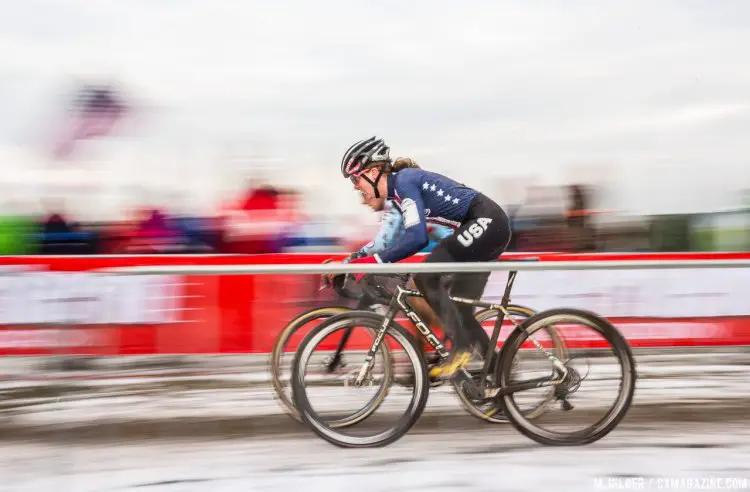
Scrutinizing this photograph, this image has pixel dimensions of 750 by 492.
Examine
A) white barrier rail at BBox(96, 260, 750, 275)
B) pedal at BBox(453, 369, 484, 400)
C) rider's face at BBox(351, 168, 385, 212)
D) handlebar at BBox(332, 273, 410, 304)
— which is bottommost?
pedal at BBox(453, 369, 484, 400)

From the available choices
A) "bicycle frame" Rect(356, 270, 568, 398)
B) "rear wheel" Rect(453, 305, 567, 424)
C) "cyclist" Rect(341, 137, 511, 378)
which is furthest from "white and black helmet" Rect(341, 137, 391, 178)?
"rear wheel" Rect(453, 305, 567, 424)

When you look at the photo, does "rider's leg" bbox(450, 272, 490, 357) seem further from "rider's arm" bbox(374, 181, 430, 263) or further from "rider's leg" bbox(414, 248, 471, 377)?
"rider's arm" bbox(374, 181, 430, 263)

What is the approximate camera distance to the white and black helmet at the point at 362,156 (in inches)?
187

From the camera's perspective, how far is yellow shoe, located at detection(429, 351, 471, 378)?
465 cm

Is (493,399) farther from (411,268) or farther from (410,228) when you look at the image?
(410,228)

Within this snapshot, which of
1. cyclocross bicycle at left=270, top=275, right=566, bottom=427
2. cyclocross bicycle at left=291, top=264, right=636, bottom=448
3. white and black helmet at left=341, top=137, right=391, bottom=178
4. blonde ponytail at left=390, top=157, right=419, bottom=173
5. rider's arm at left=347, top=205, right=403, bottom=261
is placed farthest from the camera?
rider's arm at left=347, top=205, right=403, bottom=261

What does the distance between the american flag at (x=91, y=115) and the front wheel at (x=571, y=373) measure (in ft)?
18.1

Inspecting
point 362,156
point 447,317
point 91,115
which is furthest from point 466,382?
point 91,115

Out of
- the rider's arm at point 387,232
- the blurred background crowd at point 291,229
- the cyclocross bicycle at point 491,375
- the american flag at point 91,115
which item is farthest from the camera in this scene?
the american flag at point 91,115

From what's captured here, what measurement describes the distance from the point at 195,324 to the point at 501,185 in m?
3.38

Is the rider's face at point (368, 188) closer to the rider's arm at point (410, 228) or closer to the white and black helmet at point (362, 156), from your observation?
the white and black helmet at point (362, 156)

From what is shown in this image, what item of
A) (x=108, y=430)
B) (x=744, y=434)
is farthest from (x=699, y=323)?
(x=108, y=430)

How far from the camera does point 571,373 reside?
4617mm

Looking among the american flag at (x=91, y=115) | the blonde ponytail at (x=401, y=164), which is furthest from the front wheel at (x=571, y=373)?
the american flag at (x=91, y=115)
